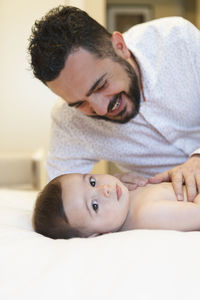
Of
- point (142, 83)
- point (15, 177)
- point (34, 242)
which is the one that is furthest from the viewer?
point (15, 177)

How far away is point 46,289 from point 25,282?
2.1 inches

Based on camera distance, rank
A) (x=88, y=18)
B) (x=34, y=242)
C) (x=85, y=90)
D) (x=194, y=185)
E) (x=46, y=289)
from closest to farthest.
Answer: (x=46, y=289), (x=34, y=242), (x=194, y=185), (x=85, y=90), (x=88, y=18)

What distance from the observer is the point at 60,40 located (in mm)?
1422

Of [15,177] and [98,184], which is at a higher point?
[98,184]

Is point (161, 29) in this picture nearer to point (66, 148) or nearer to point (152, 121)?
point (152, 121)

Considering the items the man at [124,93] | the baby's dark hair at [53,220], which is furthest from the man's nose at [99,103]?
the baby's dark hair at [53,220]

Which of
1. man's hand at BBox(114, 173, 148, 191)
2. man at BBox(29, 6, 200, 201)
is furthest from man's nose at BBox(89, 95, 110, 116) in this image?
man's hand at BBox(114, 173, 148, 191)

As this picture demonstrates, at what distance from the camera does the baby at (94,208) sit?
46.5 inches

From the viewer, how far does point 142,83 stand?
1.67m

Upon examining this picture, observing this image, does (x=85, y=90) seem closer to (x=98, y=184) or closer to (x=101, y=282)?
(x=98, y=184)

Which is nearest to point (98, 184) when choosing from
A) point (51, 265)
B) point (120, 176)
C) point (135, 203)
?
point (135, 203)

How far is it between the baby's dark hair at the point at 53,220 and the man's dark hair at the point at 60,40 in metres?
0.47

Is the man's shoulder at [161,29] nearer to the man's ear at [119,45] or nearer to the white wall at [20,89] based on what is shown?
the man's ear at [119,45]

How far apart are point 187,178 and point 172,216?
7.1 inches
